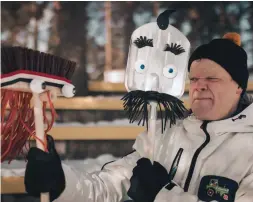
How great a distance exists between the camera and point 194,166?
854 mm

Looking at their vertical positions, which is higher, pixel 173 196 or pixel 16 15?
pixel 16 15

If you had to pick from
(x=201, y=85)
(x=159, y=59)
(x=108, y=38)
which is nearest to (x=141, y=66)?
(x=159, y=59)

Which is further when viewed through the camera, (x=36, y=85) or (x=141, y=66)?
(x=141, y=66)

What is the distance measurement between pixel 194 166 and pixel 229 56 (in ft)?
1.02

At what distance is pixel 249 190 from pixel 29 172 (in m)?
0.52

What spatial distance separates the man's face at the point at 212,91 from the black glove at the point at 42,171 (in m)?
0.42

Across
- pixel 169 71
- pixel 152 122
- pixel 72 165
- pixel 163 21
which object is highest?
pixel 163 21

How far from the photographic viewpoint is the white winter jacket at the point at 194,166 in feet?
2.61

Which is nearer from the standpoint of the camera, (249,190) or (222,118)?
(249,190)

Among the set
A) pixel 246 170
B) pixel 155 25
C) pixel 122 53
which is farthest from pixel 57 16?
pixel 246 170

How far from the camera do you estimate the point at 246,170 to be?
818 mm

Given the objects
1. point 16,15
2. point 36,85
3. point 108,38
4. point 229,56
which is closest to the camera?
point 36,85

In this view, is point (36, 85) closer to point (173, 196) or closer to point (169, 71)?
point (169, 71)

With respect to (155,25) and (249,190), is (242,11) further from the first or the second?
(249,190)
